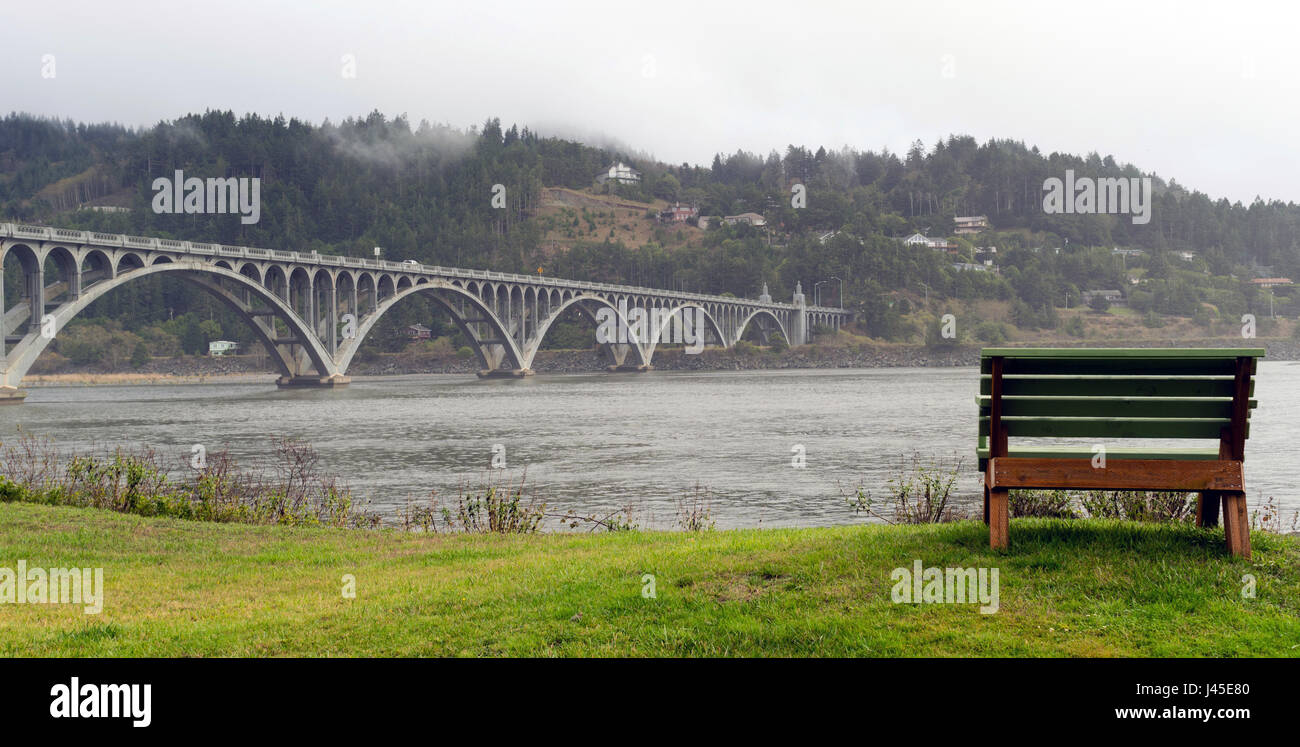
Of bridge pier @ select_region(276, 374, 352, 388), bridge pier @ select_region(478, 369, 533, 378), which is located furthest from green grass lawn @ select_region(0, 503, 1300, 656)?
bridge pier @ select_region(478, 369, 533, 378)

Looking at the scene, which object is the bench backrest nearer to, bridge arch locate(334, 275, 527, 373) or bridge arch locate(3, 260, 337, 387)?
bridge arch locate(3, 260, 337, 387)

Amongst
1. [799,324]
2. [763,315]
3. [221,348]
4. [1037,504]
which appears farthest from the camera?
[799,324]

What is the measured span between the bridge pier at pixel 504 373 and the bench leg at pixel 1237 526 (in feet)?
307

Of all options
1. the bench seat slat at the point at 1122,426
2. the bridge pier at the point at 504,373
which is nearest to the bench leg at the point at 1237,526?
the bench seat slat at the point at 1122,426

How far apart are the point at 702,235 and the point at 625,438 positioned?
559 feet

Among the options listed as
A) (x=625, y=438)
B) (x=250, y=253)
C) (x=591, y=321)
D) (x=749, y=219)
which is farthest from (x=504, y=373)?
(x=749, y=219)

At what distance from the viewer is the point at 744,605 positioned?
566 centimetres

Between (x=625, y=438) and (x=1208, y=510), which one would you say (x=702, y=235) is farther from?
(x=1208, y=510)

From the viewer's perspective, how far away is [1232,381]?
6.08 m

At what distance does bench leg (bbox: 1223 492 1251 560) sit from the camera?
5.88 metres

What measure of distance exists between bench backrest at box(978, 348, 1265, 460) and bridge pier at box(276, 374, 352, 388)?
73.3 m
